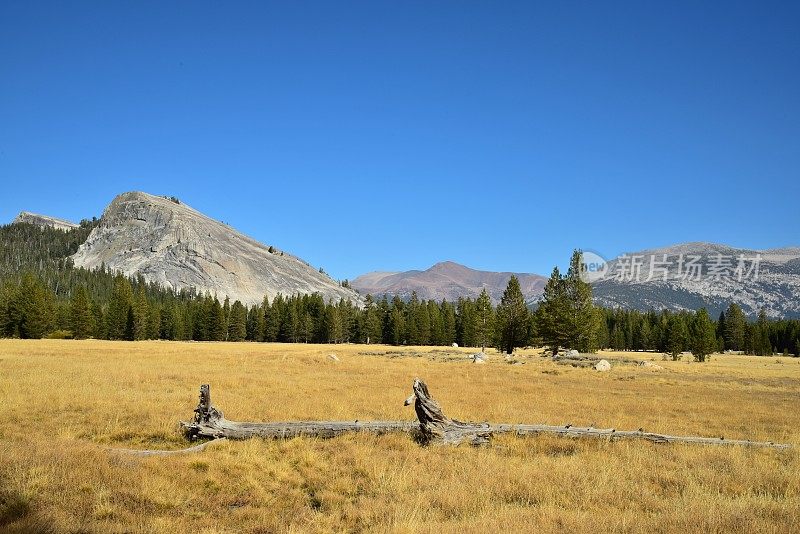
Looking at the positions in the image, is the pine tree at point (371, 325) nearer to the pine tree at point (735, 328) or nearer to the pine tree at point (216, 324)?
the pine tree at point (216, 324)

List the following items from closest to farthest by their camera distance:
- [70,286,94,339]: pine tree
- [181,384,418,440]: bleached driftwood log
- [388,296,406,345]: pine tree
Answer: [181,384,418,440]: bleached driftwood log → [70,286,94,339]: pine tree → [388,296,406,345]: pine tree

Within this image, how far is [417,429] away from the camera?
15.1 meters

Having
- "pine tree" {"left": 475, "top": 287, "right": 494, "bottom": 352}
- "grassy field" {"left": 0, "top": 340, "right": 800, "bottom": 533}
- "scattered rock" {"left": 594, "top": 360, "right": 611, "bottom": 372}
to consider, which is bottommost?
"scattered rock" {"left": 594, "top": 360, "right": 611, "bottom": 372}

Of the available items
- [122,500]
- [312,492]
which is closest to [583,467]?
[312,492]

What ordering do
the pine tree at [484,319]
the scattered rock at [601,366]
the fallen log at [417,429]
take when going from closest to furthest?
the fallen log at [417,429] → the scattered rock at [601,366] → the pine tree at [484,319]

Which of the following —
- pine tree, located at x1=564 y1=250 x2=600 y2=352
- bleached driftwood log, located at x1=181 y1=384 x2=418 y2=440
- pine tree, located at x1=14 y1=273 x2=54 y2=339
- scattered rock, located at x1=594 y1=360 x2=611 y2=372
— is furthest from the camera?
pine tree, located at x1=14 y1=273 x2=54 y2=339

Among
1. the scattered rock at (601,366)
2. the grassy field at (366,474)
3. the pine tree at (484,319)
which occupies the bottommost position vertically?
the scattered rock at (601,366)

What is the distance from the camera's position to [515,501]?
960 cm

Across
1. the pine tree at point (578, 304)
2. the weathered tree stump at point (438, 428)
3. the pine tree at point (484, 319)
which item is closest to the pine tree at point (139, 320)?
the pine tree at point (484, 319)

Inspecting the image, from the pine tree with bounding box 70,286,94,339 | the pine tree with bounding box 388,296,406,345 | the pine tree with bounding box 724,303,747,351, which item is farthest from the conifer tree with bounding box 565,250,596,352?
the pine tree with bounding box 70,286,94,339

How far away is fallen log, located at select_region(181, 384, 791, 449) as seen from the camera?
14.1 metres

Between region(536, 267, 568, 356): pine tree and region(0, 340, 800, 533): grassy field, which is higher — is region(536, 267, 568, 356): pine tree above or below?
above

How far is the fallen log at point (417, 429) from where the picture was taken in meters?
14.1

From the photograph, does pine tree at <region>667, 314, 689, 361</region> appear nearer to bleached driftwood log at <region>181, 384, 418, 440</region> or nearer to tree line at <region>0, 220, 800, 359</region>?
tree line at <region>0, 220, 800, 359</region>
